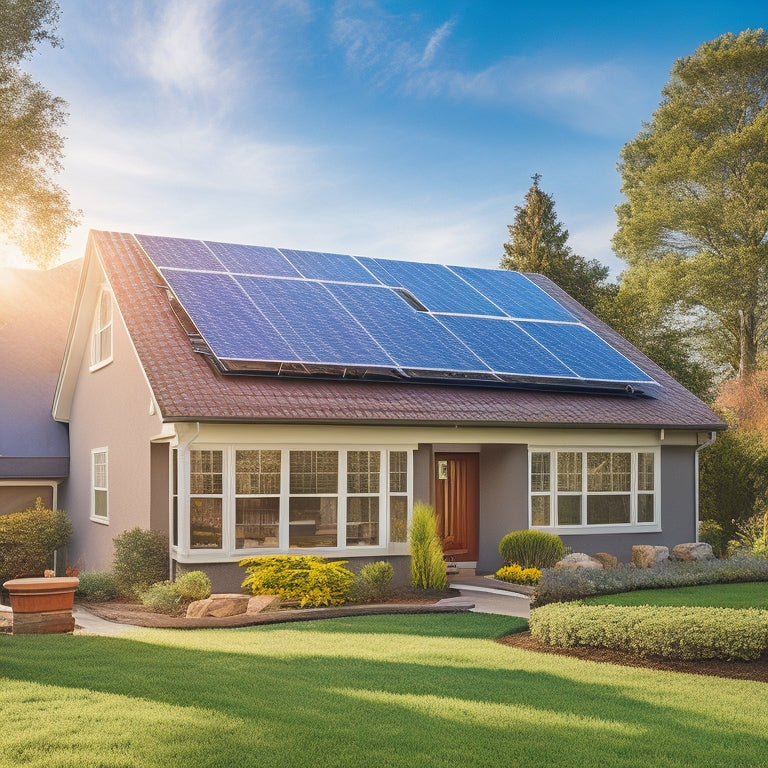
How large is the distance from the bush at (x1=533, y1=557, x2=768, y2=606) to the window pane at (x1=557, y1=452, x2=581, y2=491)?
318 centimetres

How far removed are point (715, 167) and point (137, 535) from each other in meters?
26.9

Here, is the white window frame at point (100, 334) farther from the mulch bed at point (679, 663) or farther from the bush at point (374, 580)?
the mulch bed at point (679, 663)

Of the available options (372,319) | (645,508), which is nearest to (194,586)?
(372,319)

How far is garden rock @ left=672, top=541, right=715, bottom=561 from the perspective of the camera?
17359mm

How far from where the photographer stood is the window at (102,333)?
1908cm

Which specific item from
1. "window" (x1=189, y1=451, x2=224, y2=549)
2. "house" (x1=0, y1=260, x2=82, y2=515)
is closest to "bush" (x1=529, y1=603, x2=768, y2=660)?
"window" (x1=189, y1=451, x2=224, y2=549)

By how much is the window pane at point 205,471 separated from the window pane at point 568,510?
21.6 feet

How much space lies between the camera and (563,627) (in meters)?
9.61

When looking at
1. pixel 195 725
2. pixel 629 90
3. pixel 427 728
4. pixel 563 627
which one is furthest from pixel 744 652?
pixel 629 90

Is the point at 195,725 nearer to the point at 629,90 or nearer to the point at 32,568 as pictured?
the point at 32,568

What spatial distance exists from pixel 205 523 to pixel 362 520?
2.62 m

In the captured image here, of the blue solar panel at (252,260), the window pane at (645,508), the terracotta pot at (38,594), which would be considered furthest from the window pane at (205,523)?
the window pane at (645,508)

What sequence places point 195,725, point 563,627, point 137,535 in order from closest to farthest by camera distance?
point 195,725
point 563,627
point 137,535

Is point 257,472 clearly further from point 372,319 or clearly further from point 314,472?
point 372,319
